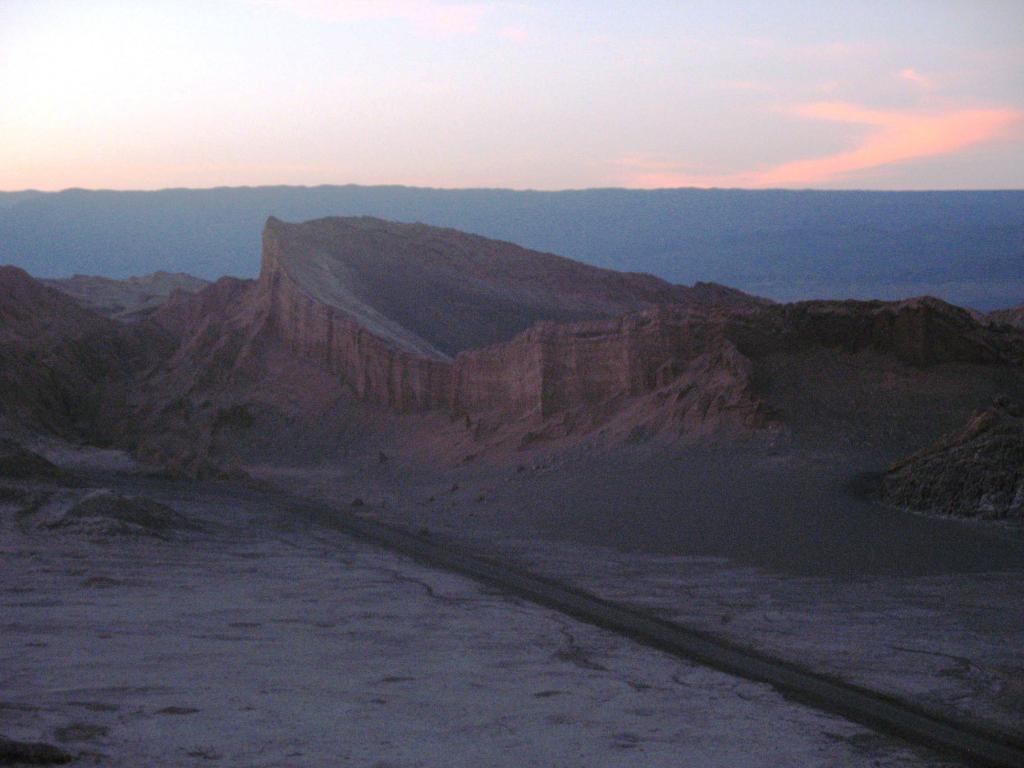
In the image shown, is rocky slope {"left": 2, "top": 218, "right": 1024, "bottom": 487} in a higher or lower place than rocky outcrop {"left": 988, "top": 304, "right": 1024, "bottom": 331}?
lower

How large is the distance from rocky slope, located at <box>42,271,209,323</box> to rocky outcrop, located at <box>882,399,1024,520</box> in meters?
31.7

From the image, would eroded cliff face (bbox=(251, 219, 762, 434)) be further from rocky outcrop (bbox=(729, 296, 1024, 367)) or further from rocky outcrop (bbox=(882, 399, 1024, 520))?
rocky outcrop (bbox=(882, 399, 1024, 520))

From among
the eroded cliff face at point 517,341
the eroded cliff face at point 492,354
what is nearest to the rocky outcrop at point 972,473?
the eroded cliff face at point 517,341

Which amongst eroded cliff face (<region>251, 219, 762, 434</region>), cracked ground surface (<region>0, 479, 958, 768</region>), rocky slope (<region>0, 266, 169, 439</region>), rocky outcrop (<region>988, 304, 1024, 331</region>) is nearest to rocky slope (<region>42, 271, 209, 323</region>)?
rocky slope (<region>0, 266, 169, 439</region>)

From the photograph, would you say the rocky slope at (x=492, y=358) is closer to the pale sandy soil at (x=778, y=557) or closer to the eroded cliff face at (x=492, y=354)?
the eroded cliff face at (x=492, y=354)

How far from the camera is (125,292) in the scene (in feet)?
177

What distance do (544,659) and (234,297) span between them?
29.2 m

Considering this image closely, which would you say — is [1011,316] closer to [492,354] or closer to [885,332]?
[885,332]

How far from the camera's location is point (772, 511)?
50.5 ft

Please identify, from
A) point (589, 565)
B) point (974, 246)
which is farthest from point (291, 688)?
point (974, 246)

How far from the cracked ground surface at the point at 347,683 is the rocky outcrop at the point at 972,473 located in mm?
5967

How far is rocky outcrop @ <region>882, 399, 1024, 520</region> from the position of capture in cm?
1411

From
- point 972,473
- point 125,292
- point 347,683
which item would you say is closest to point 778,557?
point 972,473

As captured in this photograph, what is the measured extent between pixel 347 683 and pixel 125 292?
4949cm
